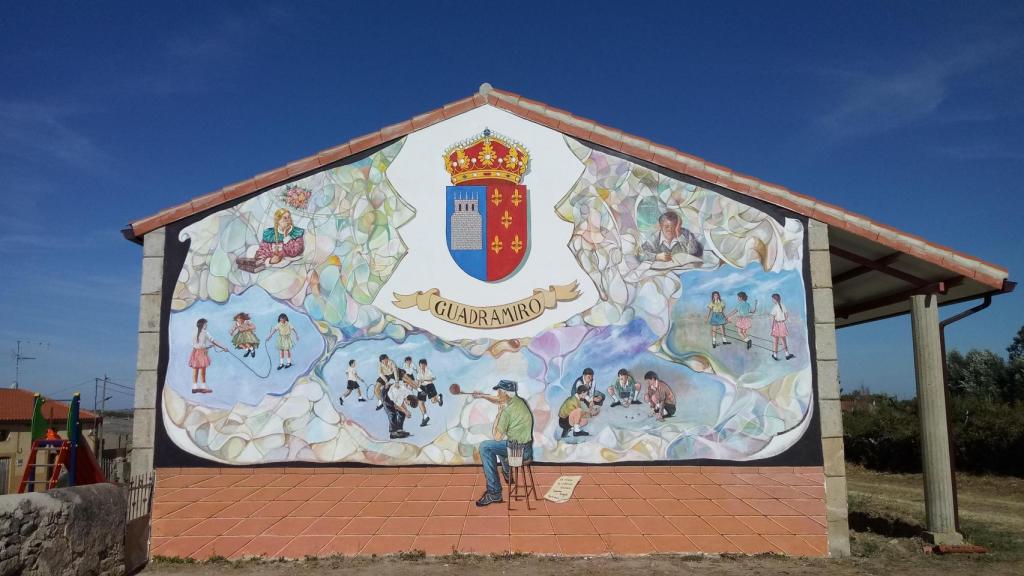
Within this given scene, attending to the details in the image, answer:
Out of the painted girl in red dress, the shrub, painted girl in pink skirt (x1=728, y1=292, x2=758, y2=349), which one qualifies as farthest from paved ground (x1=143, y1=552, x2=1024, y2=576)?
the shrub

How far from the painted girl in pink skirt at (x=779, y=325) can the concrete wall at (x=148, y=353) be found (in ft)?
25.7

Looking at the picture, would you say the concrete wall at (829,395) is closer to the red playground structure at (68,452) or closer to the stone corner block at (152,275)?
the stone corner block at (152,275)

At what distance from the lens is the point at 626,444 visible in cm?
864

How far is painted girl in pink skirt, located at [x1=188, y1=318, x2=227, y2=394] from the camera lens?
873 centimetres

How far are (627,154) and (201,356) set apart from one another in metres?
6.10

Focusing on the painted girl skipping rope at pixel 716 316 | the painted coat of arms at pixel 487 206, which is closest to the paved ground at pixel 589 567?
the painted girl skipping rope at pixel 716 316

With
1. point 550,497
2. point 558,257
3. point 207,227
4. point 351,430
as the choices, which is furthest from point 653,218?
point 207,227

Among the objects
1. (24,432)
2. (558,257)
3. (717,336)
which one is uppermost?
(558,257)

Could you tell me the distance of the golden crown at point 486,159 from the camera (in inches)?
363

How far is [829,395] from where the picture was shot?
8648 millimetres

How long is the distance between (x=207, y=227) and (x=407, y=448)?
3907 millimetres

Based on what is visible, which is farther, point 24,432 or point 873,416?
point 24,432

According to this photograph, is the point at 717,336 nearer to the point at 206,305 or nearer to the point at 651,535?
the point at 651,535

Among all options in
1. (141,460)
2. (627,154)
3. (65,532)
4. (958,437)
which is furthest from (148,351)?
(958,437)
